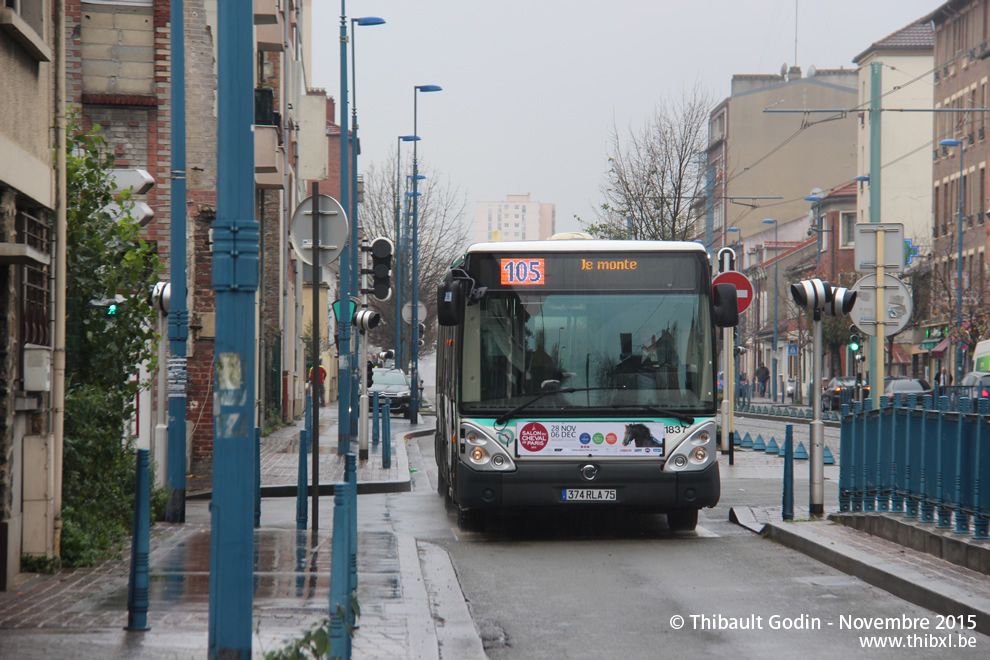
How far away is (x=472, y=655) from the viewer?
7.35 metres

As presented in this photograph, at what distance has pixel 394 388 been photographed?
153ft

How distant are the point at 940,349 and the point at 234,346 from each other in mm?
59770

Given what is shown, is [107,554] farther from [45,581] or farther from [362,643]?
[362,643]

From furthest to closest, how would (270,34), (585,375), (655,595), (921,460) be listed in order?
(270,34) < (585,375) < (921,460) < (655,595)

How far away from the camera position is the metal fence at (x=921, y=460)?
968cm

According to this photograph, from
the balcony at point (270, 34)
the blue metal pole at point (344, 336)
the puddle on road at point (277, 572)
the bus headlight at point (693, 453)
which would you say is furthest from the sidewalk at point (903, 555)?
the balcony at point (270, 34)

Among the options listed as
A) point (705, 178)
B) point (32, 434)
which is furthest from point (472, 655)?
point (705, 178)

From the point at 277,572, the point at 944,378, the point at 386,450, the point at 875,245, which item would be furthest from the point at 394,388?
the point at 277,572

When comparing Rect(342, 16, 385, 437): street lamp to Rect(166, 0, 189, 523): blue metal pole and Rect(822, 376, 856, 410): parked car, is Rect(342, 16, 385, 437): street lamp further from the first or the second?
Rect(822, 376, 856, 410): parked car

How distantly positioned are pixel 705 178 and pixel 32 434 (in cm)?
3885

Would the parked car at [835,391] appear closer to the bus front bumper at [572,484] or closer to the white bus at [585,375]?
the white bus at [585,375]

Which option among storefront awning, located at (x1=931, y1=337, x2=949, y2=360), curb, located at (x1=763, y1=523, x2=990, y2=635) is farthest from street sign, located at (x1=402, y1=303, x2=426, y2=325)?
storefront awning, located at (x1=931, y1=337, x2=949, y2=360)

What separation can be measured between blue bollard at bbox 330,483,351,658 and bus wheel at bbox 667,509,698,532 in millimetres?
6861

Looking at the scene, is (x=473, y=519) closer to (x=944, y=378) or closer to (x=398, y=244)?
(x=398, y=244)
